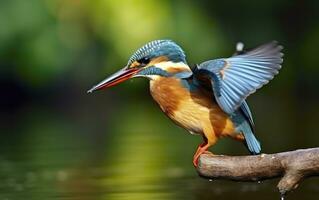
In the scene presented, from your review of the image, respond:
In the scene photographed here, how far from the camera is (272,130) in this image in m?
10.4

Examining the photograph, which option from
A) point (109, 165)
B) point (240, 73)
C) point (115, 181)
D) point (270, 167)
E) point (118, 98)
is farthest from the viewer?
point (118, 98)

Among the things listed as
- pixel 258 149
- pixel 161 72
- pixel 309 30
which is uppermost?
pixel 161 72

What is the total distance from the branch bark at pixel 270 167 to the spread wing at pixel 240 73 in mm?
231

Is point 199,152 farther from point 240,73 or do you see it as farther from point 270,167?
point 270,167

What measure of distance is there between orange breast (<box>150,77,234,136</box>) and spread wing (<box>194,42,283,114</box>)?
9 centimetres

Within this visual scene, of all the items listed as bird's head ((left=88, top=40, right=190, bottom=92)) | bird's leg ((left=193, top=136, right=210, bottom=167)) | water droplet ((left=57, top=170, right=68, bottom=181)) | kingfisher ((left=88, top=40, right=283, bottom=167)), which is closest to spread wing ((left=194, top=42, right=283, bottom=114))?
kingfisher ((left=88, top=40, right=283, bottom=167))

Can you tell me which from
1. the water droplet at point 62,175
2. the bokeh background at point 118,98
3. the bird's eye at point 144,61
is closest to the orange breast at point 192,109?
the bird's eye at point 144,61

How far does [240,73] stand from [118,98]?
11146 millimetres

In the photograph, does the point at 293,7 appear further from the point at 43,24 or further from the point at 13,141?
the point at 13,141

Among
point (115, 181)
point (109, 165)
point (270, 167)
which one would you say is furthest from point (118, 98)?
point (270, 167)

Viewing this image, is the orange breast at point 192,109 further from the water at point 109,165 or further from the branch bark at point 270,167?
the water at point 109,165

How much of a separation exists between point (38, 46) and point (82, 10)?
70 centimetres

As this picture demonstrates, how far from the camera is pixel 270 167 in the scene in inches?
176

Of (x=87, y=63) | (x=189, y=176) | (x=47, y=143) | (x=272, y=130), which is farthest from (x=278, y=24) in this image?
Result: (x=189, y=176)
